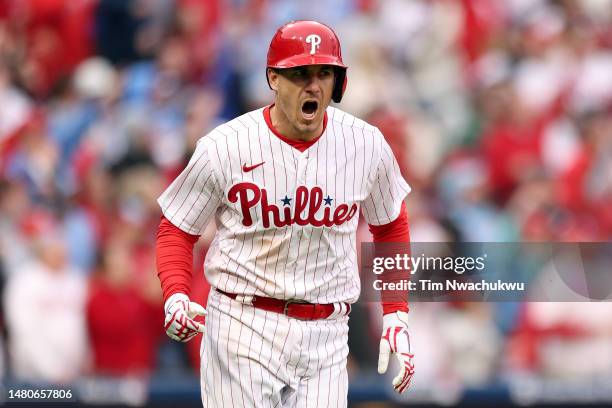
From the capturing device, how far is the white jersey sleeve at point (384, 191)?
426 centimetres

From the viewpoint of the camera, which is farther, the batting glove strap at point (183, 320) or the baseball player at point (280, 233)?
the baseball player at point (280, 233)

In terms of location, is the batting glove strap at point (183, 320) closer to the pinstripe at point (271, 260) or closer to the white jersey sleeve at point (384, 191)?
the pinstripe at point (271, 260)

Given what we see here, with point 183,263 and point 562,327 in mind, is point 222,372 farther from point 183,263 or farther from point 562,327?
point 562,327

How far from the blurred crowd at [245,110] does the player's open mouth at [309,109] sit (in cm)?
291

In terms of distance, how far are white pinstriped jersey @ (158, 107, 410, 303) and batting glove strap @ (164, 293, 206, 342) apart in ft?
0.79

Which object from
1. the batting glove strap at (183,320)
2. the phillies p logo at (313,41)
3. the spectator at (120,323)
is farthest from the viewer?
the spectator at (120,323)

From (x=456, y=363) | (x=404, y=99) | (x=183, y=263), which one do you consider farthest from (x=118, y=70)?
(x=183, y=263)

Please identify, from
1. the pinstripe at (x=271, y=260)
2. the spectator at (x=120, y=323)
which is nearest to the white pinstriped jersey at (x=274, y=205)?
the pinstripe at (x=271, y=260)

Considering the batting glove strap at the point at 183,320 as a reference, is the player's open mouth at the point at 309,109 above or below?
above

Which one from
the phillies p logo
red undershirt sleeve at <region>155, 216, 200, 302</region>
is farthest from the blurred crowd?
the phillies p logo

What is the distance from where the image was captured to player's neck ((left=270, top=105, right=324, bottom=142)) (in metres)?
4.11

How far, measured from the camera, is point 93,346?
22.6 feet

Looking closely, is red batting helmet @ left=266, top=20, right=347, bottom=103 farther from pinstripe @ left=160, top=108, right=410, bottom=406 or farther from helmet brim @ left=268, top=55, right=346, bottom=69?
pinstripe @ left=160, top=108, right=410, bottom=406

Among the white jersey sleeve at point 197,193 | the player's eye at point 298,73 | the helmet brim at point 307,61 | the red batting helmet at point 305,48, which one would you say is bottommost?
the white jersey sleeve at point 197,193
